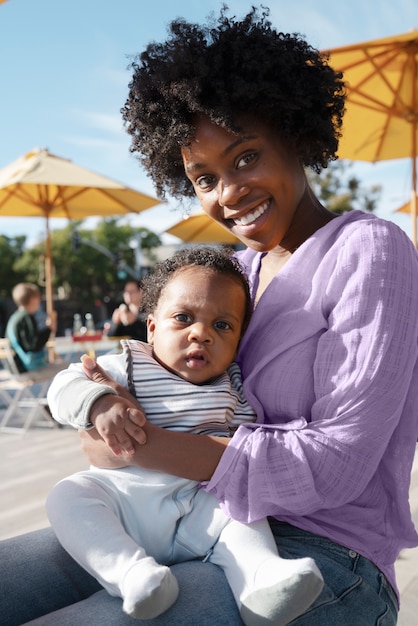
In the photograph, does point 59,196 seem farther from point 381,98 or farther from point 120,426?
point 120,426

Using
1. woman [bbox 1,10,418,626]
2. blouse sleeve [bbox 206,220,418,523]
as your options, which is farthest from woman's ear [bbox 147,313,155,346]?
blouse sleeve [bbox 206,220,418,523]

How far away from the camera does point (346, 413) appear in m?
1.38

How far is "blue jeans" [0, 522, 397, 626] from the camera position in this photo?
125cm

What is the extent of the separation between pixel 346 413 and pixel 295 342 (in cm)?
25

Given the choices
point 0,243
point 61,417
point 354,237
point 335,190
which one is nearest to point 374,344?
point 354,237

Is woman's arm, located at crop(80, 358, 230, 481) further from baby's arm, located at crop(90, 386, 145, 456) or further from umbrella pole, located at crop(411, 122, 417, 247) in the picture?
umbrella pole, located at crop(411, 122, 417, 247)

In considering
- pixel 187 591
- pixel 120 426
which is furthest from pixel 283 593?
pixel 120 426

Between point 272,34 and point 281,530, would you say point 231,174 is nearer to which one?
point 272,34

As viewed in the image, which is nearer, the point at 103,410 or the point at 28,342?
the point at 103,410

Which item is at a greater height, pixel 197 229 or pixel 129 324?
pixel 197 229

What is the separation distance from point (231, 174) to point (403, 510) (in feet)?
3.22

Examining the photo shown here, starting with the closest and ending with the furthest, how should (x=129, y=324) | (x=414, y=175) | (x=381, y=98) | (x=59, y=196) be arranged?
(x=381, y=98)
(x=414, y=175)
(x=129, y=324)
(x=59, y=196)

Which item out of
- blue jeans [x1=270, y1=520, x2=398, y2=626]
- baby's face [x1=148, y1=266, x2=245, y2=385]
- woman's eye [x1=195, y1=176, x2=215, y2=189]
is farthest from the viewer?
woman's eye [x1=195, y1=176, x2=215, y2=189]

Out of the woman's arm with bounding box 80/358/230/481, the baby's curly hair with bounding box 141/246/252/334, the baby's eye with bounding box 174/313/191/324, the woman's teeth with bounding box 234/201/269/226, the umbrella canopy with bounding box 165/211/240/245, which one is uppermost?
the umbrella canopy with bounding box 165/211/240/245
